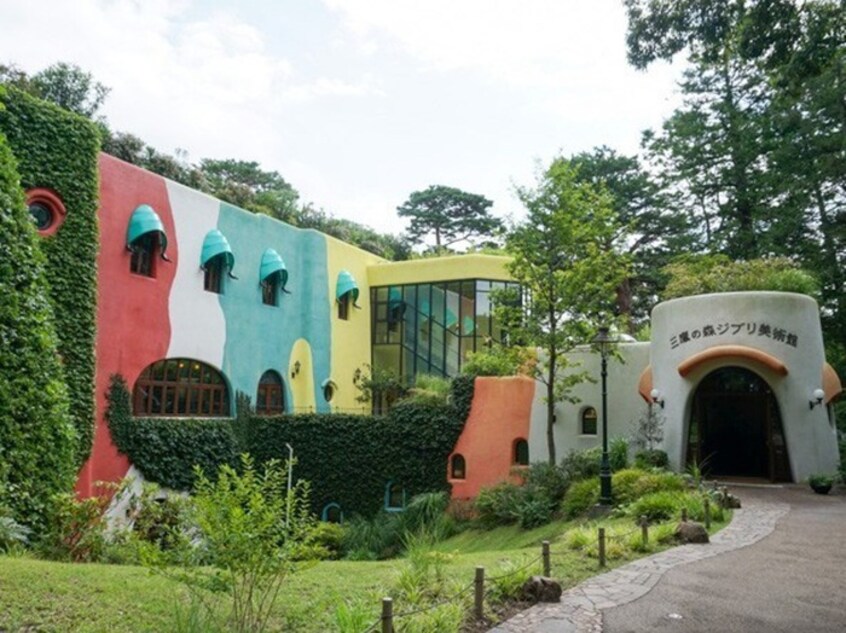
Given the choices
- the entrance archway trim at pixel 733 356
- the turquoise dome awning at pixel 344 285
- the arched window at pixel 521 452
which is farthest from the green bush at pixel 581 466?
the turquoise dome awning at pixel 344 285

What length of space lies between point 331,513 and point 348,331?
310 inches

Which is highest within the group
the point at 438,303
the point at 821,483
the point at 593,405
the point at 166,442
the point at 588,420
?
the point at 438,303

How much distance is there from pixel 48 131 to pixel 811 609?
1677 centimetres

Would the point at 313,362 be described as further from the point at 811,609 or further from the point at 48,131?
the point at 811,609

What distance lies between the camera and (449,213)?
42688mm

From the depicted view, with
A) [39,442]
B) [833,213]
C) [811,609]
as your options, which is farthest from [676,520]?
[833,213]

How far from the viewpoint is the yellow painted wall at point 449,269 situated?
25.5m

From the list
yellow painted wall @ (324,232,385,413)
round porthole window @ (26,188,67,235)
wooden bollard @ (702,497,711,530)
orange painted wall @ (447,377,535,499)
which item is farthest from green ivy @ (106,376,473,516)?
wooden bollard @ (702,497,711,530)

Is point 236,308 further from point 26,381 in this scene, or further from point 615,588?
point 615,588

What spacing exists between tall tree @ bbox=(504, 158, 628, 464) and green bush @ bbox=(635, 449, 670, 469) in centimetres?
215

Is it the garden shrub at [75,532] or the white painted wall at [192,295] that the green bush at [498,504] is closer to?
the garden shrub at [75,532]

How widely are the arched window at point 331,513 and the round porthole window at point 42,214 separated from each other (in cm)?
1126

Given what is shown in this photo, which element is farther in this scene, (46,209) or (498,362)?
(498,362)

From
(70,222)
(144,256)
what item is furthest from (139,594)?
(144,256)
